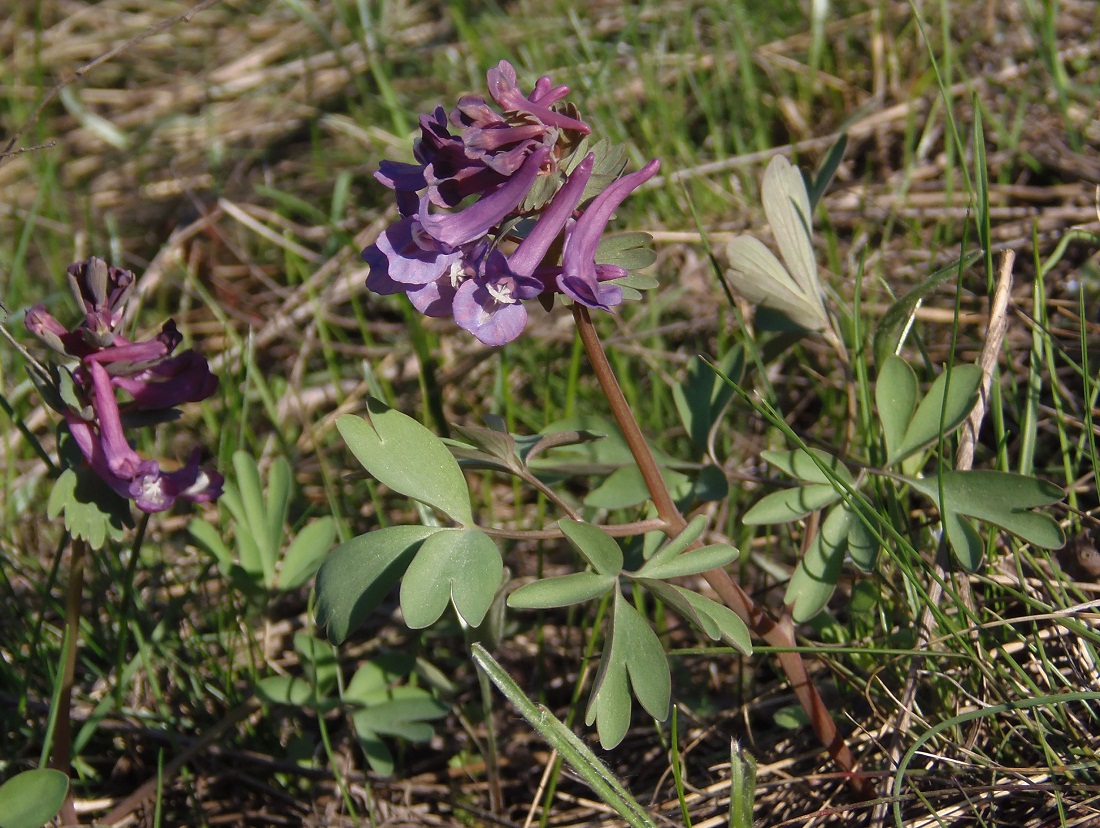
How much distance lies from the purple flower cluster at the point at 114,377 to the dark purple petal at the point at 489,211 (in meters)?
0.66

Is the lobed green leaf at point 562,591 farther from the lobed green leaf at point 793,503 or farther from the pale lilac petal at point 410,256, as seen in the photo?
the pale lilac petal at point 410,256

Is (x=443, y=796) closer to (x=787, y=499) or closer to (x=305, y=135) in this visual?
(x=787, y=499)

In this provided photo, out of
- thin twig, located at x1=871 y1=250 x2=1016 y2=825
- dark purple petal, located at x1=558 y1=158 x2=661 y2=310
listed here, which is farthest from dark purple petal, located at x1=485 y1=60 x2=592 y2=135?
thin twig, located at x1=871 y1=250 x2=1016 y2=825

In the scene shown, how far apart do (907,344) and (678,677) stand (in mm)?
1169

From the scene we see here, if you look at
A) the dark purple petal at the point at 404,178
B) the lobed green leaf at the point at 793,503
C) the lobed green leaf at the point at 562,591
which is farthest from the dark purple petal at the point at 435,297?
the lobed green leaf at the point at 793,503

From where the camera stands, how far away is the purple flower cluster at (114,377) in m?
1.75

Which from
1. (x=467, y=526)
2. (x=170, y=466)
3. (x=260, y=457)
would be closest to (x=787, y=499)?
(x=467, y=526)

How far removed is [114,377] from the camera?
180 centimetres

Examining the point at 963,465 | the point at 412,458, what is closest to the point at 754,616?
the point at 963,465

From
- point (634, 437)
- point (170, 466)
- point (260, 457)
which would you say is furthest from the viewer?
point (170, 466)

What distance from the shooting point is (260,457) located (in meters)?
2.86

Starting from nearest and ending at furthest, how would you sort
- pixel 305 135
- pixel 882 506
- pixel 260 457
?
pixel 882 506 < pixel 260 457 < pixel 305 135

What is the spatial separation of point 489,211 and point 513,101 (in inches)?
7.0

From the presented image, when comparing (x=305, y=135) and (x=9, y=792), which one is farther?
(x=305, y=135)
